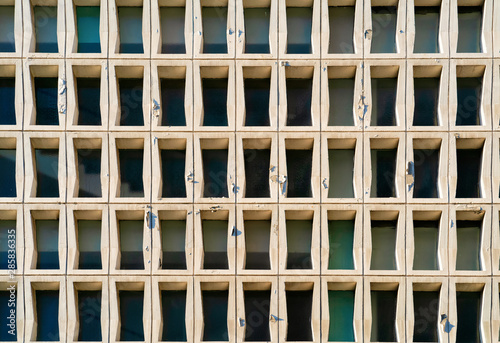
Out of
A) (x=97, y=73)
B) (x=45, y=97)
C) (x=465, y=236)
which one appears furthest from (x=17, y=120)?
(x=465, y=236)

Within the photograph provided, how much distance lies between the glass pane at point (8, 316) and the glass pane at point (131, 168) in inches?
212

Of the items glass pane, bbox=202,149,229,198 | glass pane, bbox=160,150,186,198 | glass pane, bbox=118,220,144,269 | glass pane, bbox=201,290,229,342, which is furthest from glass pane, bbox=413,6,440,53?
glass pane, bbox=118,220,144,269

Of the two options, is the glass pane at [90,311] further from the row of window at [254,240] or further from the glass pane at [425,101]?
the glass pane at [425,101]

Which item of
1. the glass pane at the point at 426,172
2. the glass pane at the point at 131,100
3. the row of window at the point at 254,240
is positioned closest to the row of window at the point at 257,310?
the row of window at the point at 254,240

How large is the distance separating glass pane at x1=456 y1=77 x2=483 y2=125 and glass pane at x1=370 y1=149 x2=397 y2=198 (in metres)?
2.73

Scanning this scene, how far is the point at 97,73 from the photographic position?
18641 mm

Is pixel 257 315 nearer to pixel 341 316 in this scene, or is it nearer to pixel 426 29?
pixel 341 316

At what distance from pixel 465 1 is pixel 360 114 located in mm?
5649

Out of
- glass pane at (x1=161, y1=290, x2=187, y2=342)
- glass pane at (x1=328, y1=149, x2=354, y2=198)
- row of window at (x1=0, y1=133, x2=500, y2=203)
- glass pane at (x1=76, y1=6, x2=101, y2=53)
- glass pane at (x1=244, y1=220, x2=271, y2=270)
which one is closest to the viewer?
row of window at (x1=0, y1=133, x2=500, y2=203)

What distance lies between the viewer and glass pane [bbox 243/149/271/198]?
1858 centimetres

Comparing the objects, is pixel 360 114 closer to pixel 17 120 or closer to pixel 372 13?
pixel 372 13

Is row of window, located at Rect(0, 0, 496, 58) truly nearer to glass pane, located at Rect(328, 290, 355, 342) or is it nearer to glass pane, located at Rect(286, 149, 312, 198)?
glass pane, located at Rect(286, 149, 312, 198)

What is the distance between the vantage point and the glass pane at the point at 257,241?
18.5 meters

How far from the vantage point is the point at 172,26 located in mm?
19141
